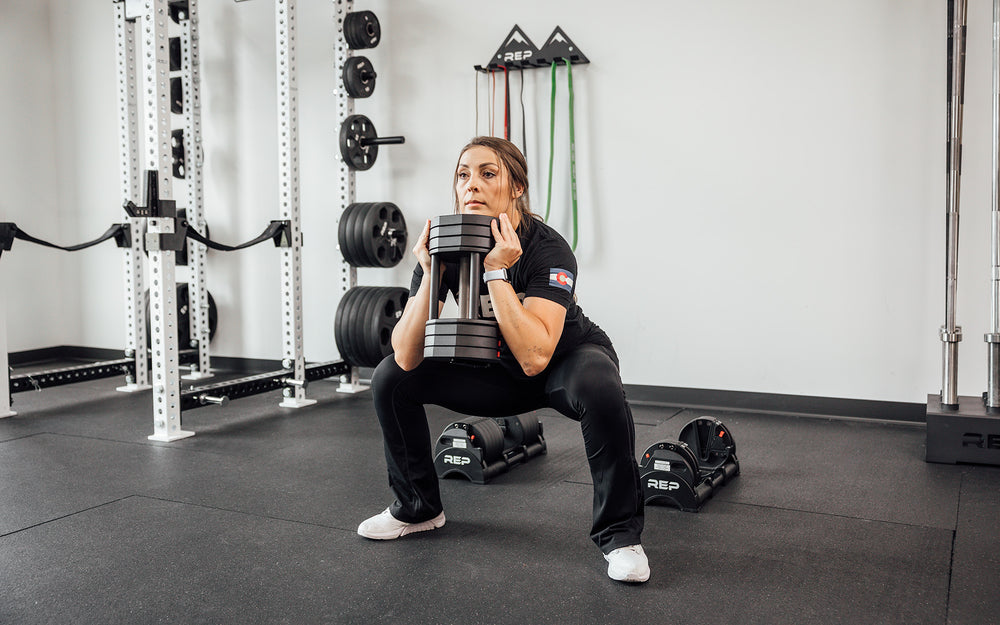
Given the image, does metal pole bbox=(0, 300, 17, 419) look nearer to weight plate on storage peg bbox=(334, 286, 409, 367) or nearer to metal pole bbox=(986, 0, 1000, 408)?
weight plate on storage peg bbox=(334, 286, 409, 367)

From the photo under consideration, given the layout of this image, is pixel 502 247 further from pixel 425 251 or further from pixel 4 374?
pixel 4 374

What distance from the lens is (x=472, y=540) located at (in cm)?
208

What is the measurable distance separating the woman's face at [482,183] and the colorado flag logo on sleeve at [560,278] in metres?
0.21

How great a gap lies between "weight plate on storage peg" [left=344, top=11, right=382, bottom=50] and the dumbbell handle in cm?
47

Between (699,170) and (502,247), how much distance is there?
2.37m

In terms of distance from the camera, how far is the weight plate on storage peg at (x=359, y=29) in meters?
4.14

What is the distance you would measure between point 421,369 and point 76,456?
1.78 meters

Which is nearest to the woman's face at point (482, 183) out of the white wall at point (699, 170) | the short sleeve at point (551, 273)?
the short sleeve at point (551, 273)

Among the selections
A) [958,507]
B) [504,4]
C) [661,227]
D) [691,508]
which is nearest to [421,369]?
[691,508]

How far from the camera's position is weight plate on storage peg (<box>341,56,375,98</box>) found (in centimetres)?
413

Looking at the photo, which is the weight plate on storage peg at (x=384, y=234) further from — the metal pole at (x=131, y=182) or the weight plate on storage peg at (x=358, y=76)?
the metal pole at (x=131, y=182)

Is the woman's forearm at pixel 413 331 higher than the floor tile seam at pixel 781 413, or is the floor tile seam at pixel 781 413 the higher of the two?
the woman's forearm at pixel 413 331

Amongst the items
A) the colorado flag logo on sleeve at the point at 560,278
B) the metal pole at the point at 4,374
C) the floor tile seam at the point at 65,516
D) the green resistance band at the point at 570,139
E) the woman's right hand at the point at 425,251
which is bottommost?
the floor tile seam at the point at 65,516

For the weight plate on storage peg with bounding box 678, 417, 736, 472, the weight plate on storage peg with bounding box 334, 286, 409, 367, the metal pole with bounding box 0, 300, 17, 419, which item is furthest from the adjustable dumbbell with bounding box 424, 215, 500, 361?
the metal pole with bounding box 0, 300, 17, 419
